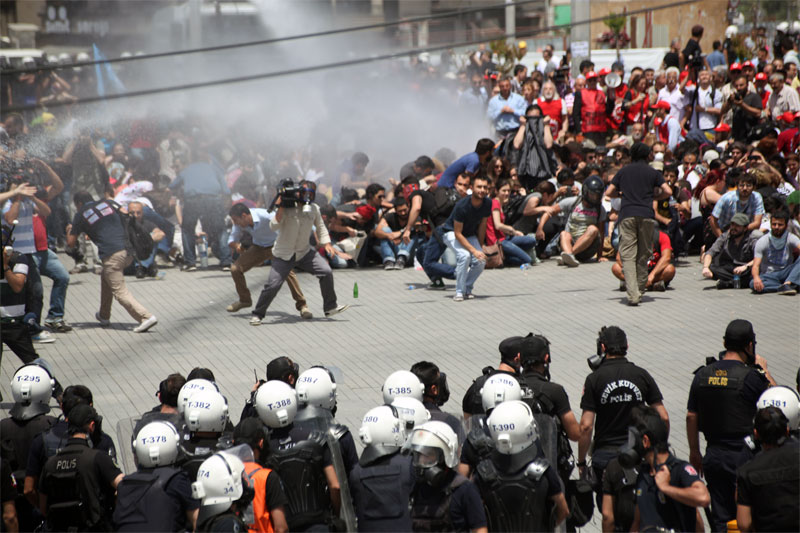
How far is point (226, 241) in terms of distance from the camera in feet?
48.2

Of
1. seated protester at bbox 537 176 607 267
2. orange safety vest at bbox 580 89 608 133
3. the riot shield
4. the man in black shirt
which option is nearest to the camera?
the riot shield

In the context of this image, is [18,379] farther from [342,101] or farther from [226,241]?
[342,101]

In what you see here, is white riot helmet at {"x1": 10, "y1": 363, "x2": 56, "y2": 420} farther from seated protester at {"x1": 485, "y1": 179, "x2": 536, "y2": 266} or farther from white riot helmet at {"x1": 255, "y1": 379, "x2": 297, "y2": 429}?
seated protester at {"x1": 485, "y1": 179, "x2": 536, "y2": 266}

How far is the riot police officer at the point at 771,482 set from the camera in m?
4.54

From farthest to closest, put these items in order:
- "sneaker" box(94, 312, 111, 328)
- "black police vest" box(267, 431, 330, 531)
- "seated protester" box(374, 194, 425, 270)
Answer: "seated protester" box(374, 194, 425, 270) → "sneaker" box(94, 312, 111, 328) → "black police vest" box(267, 431, 330, 531)

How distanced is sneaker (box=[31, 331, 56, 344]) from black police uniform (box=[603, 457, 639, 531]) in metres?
7.62

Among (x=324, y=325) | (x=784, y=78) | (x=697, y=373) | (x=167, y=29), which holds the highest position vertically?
(x=167, y=29)

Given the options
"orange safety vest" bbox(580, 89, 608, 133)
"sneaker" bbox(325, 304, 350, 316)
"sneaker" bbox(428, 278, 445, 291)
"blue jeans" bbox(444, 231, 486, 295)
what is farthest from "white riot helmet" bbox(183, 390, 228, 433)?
"orange safety vest" bbox(580, 89, 608, 133)

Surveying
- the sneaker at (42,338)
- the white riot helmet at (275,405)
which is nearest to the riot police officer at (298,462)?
the white riot helmet at (275,405)

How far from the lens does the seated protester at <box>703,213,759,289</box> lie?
39.7ft

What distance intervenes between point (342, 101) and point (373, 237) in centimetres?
928

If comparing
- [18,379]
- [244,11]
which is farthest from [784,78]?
[18,379]

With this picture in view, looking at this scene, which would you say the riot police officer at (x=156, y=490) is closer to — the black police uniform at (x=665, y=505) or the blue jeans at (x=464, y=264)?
the black police uniform at (x=665, y=505)

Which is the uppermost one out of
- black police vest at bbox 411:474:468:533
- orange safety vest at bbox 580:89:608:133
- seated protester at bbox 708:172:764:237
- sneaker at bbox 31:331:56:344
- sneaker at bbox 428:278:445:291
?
orange safety vest at bbox 580:89:608:133
